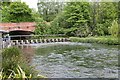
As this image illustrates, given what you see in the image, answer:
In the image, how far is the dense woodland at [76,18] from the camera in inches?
1236

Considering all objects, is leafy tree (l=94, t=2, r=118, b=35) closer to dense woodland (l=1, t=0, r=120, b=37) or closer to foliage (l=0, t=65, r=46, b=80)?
dense woodland (l=1, t=0, r=120, b=37)

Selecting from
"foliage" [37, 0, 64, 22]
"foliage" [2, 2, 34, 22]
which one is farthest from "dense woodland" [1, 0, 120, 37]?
"foliage" [37, 0, 64, 22]

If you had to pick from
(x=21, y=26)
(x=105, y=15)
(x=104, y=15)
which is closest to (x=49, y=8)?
(x=21, y=26)

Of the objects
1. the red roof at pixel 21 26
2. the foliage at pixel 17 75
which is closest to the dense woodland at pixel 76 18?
the red roof at pixel 21 26

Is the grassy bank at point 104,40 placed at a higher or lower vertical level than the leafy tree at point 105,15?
lower

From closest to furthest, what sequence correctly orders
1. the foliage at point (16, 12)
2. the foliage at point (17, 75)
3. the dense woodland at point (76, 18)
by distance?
the foliage at point (17, 75), the dense woodland at point (76, 18), the foliage at point (16, 12)

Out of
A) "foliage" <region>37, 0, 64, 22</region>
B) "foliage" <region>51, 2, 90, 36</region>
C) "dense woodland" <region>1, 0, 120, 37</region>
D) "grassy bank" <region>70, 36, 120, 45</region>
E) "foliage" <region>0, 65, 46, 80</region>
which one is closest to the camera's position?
"foliage" <region>0, 65, 46, 80</region>

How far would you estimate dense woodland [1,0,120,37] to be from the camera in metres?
31.4

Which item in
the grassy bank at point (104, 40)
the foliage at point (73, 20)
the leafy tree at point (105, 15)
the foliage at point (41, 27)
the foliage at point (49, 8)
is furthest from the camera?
the foliage at point (49, 8)

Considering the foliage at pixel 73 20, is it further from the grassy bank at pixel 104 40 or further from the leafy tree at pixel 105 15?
the grassy bank at pixel 104 40

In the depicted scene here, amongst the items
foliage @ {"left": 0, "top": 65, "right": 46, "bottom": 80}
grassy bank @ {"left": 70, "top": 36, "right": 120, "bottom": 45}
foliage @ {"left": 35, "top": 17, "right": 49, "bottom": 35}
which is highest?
foliage @ {"left": 0, "top": 65, "right": 46, "bottom": 80}

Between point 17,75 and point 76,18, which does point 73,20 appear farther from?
point 17,75

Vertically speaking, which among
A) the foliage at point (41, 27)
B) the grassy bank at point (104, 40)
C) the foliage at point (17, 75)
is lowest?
the grassy bank at point (104, 40)

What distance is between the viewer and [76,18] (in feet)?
107
